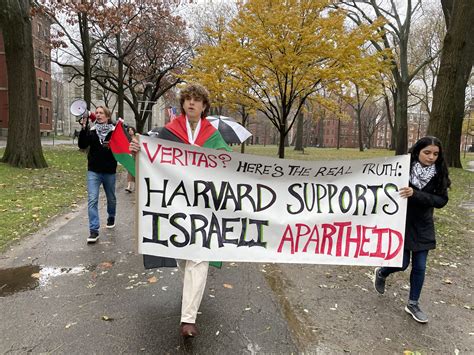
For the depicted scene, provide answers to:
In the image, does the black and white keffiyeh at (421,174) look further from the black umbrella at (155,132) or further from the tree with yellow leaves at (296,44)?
the tree with yellow leaves at (296,44)

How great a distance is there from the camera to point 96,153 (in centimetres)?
565

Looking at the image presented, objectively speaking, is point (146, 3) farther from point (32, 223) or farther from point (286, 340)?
point (286, 340)

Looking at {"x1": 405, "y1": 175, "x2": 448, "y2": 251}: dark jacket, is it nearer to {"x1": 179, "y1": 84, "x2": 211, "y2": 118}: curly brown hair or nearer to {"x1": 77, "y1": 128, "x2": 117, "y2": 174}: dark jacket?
{"x1": 179, "y1": 84, "x2": 211, "y2": 118}: curly brown hair

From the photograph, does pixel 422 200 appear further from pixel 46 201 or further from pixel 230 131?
pixel 230 131

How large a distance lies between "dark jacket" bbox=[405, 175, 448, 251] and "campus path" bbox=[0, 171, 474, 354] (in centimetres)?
72

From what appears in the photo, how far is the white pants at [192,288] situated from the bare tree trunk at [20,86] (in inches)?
441

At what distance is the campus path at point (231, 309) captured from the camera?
3.09m

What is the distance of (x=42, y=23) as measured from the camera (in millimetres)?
39531

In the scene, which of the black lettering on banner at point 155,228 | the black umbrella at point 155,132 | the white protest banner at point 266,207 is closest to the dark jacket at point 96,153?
the black umbrella at point 155,132

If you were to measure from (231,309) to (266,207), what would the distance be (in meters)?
1.02

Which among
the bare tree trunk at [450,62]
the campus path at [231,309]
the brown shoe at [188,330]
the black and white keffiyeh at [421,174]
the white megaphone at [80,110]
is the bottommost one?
the campus path at [231,309]

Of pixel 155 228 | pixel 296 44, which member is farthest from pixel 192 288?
pixel 296 44

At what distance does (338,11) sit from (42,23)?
117ft

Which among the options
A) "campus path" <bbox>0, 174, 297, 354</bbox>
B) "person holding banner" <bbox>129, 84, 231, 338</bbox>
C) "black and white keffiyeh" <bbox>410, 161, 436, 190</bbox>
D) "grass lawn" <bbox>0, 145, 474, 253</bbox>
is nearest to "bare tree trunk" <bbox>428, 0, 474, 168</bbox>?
"grass lawn" <bbox>0, 145, 474, 253</bbox>
